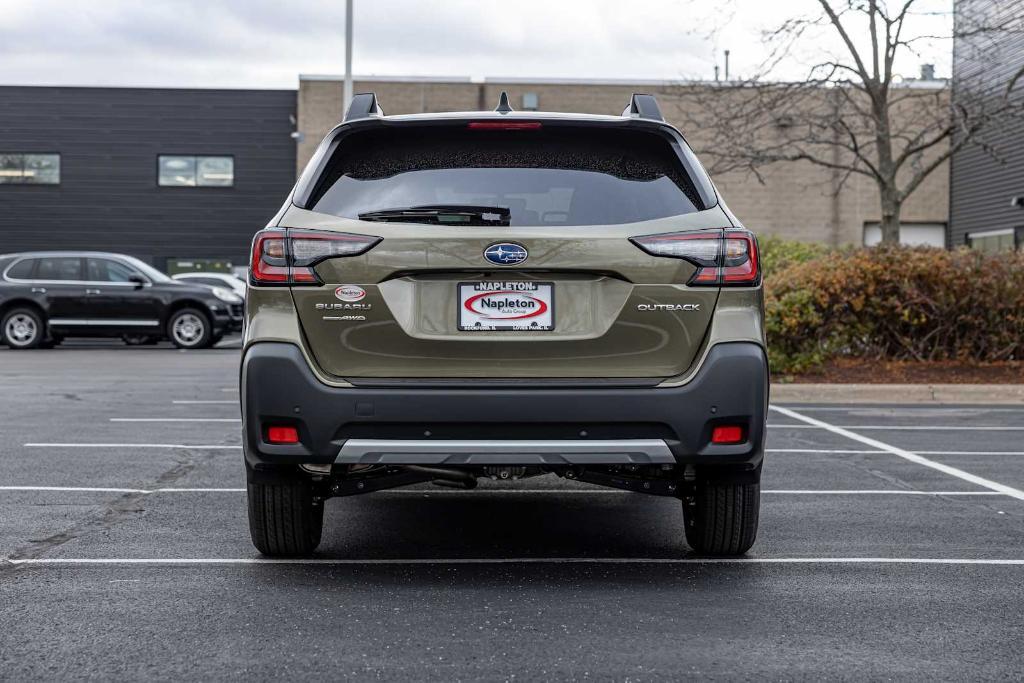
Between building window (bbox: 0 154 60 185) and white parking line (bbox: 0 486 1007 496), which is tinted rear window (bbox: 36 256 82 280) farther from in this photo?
white parking line (bbox: 0 486 1007 496)

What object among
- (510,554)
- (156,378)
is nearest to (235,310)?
(156,378)

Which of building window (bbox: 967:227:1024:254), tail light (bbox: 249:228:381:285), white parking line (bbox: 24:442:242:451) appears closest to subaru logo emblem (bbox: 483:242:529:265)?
tail light (bbox: 249:228:381:285)

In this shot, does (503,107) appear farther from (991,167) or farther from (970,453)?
(991,167)

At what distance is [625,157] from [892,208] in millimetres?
16631

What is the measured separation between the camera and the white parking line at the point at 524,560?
A: 17.9ft

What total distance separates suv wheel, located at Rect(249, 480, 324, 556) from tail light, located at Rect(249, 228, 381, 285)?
0.87 m

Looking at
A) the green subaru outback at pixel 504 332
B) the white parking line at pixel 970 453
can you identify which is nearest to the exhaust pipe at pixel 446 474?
the green subaru outback at pixel 504 332

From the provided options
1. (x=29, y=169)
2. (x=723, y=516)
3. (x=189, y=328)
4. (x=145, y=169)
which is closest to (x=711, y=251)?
(x=723, y=516)

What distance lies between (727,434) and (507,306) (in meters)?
0.96

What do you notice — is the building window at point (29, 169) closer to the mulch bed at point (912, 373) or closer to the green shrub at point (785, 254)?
the green shrub at point (785, 254)

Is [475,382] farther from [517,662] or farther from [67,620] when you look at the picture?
[67,620]

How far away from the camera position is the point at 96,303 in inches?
930

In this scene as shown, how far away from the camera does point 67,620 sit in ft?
14.8

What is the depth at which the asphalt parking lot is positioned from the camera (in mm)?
4086
